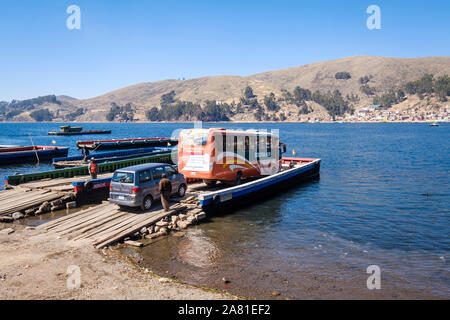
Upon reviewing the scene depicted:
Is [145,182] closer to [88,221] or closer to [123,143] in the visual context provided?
[88,221]

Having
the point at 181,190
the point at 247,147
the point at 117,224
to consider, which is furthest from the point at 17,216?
the point at 247,147

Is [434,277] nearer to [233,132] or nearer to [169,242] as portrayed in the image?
[169,242]

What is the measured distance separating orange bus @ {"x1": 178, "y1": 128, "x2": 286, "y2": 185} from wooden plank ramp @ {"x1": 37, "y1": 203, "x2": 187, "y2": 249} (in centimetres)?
309

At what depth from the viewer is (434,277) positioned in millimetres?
12031

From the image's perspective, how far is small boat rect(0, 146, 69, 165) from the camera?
45.6 metres

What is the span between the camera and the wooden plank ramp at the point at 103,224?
14.0 meters

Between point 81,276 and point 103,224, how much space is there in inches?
203

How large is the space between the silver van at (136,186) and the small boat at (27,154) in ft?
108

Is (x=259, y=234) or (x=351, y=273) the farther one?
(x=259, y=234)

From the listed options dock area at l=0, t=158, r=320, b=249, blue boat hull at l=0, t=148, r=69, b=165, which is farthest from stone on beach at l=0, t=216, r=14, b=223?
blue boat hull at l=0, t=148, r=69, b=165

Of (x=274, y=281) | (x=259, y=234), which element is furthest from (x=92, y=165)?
(x=274, y=281)

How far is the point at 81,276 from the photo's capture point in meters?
10.4

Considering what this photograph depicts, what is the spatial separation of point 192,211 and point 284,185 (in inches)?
429

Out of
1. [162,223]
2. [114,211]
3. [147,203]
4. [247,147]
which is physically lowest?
[162,223]
